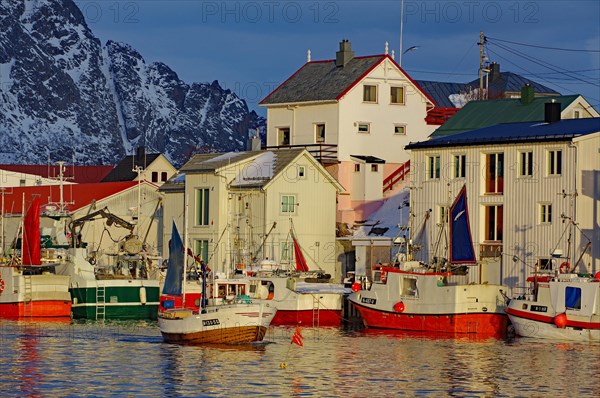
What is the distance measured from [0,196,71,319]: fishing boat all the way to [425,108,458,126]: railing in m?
34.7

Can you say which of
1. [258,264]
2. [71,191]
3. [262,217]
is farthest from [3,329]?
[71,191]

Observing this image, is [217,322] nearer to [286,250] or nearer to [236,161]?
[286,250]

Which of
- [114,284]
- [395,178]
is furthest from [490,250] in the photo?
[395,178]

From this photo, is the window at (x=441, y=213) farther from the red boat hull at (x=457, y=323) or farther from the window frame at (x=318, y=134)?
the window frame at (x=318, y=134)

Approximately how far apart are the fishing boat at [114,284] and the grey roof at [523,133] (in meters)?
17.3

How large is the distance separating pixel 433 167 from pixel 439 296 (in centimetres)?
1269

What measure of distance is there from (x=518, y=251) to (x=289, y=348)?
19.7 meters

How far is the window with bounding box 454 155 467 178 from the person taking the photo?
85.0m

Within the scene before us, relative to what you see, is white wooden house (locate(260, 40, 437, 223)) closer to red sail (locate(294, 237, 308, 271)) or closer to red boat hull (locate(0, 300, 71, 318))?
red sail (locate(294, 237, 308, 271))

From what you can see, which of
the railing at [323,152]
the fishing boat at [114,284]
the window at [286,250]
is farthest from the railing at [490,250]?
the railing at [323,152]

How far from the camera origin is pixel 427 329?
7694 centimetres

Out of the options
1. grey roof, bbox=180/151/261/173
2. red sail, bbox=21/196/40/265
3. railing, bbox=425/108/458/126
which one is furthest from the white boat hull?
railing, bbox=425/108/458/126

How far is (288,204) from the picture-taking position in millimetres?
96625

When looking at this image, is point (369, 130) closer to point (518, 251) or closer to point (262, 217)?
point (262, 217)
